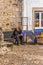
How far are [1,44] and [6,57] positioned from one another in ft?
5.59

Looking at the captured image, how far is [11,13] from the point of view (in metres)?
18.9

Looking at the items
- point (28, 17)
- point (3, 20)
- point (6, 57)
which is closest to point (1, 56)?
point (6, 57)

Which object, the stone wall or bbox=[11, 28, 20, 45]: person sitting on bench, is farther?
the stone wall

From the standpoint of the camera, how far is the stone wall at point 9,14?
18.7 meters

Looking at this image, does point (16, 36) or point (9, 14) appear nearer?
point (16, 36)

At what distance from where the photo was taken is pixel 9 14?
61.9 ft

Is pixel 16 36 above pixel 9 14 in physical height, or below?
below

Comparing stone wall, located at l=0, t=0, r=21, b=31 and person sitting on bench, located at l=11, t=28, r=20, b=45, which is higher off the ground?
stone wall, located at l=0, t=0, r=21, b=31

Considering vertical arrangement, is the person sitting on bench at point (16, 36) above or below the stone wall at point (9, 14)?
below

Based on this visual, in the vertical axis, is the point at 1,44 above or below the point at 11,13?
below

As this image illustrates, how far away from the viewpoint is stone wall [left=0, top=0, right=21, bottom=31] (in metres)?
18.7

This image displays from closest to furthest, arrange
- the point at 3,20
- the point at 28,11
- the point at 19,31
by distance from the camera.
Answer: the point at 19,31 → the point at 3,20 → the point at 28,11

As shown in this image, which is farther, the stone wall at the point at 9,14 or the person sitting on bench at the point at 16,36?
the stone wall at the point at 9,14

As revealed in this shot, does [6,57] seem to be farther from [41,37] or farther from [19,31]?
[41,37]
